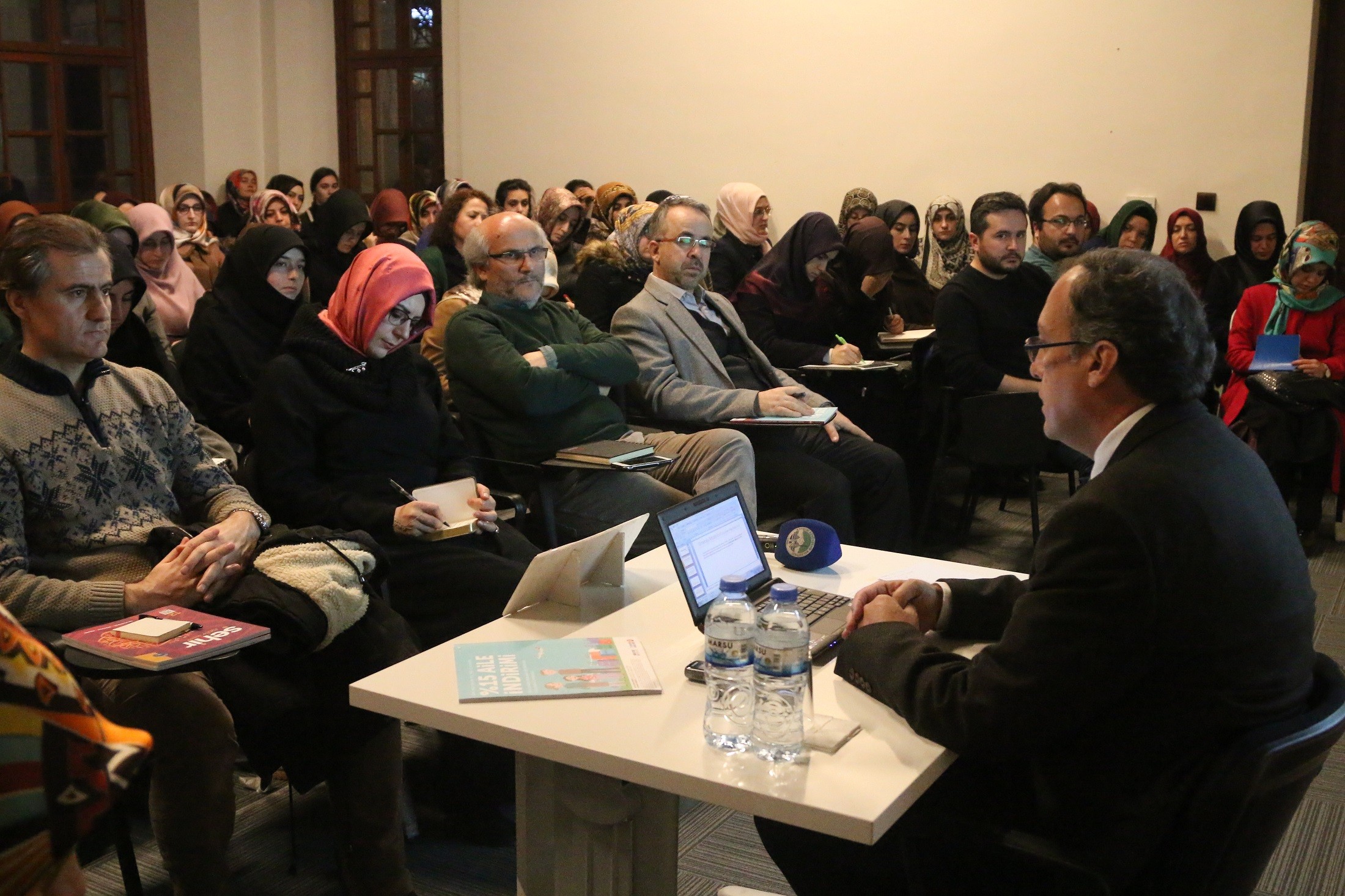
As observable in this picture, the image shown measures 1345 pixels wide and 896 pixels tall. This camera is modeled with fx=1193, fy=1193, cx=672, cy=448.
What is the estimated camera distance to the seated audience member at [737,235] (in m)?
5.46

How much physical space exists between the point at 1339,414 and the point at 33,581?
15.2 ft

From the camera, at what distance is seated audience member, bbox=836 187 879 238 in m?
7.33

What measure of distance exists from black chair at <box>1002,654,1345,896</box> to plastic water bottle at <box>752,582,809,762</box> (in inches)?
13.3

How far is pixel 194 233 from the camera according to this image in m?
7.22

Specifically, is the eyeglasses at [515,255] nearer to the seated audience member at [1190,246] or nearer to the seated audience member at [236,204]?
the seated audience member at [1190,246]

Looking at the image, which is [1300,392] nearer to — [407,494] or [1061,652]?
[407,494]

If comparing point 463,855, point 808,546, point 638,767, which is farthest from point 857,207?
point 638,767

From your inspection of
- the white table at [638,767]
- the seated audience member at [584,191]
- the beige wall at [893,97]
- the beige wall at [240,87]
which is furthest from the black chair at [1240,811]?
the beige wall at [240,87]

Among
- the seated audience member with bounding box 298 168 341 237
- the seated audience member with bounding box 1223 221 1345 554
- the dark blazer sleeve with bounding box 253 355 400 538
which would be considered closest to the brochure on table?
the dark blazer sleeve with bounding box 253 355 400 538

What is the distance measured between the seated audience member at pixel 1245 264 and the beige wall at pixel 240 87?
7.01m

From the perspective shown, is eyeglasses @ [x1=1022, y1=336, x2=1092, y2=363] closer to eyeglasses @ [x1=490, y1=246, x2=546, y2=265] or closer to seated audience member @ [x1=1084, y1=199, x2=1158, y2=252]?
eyeglasses @ [x1=490, y1=246, x2=546, y2=265]

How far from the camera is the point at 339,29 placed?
9.69 meters

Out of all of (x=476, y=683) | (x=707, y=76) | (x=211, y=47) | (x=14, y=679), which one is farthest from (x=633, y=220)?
(x=211, y=47)

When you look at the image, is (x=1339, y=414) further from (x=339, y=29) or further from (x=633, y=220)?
(x=339, y=29)
